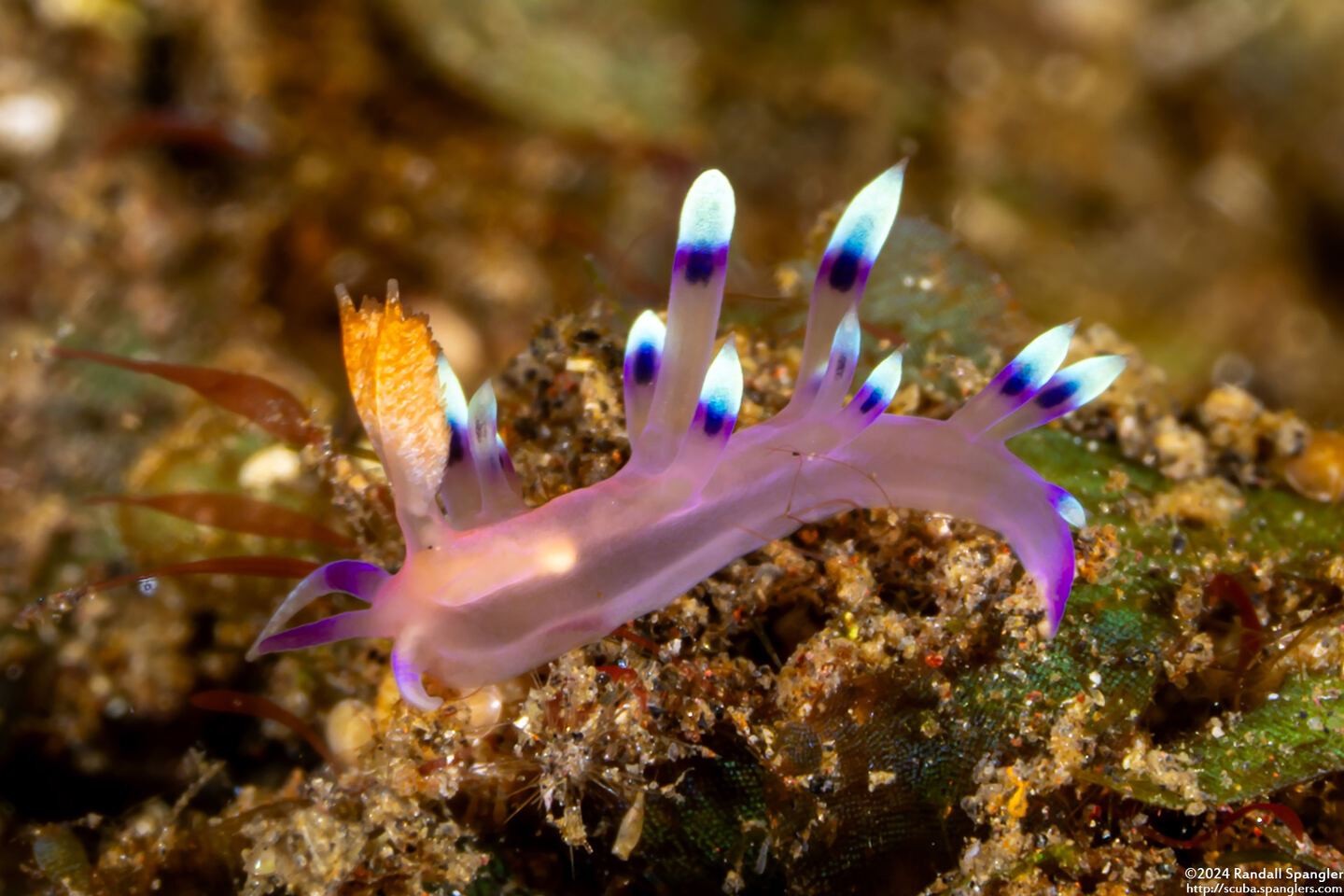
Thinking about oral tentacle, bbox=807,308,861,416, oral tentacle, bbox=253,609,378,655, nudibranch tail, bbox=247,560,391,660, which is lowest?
oral tentacle, bbox=253,609,378,655

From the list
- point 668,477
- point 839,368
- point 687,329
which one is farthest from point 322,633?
point 839,368

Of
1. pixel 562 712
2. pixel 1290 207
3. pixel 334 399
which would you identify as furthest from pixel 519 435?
pixel 1290 207

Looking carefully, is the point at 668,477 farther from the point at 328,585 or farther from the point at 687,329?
the point at 328,585

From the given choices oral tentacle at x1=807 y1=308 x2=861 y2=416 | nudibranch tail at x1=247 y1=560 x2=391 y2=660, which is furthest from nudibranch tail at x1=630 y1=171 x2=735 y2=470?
nudibranch tail at x1=247 y1=560 x2=391 y2=660

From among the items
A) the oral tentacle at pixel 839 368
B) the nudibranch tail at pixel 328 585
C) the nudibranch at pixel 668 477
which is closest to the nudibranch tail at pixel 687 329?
the nudibranch at pixel 668 477

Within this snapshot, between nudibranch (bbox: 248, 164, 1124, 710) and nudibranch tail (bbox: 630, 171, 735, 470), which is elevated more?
nudibranch tail (bbox: 630, 171, 735, 470)

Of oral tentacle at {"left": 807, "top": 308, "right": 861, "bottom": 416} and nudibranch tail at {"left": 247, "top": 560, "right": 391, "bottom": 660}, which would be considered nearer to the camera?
nudibranch tail at {"left": 247, "top": 560, "right": 391, "bottom": 660}

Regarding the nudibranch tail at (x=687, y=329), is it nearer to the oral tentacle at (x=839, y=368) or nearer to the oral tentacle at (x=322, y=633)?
the oral tentacle at (x=839, y=368)

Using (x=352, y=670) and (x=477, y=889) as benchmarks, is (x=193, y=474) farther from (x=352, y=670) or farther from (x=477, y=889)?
(x=477, y=889)

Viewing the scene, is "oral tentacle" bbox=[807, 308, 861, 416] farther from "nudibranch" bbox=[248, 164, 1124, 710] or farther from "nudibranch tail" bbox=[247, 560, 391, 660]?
"nudibranch tail" bbox=[247, 560, 391, 660]
